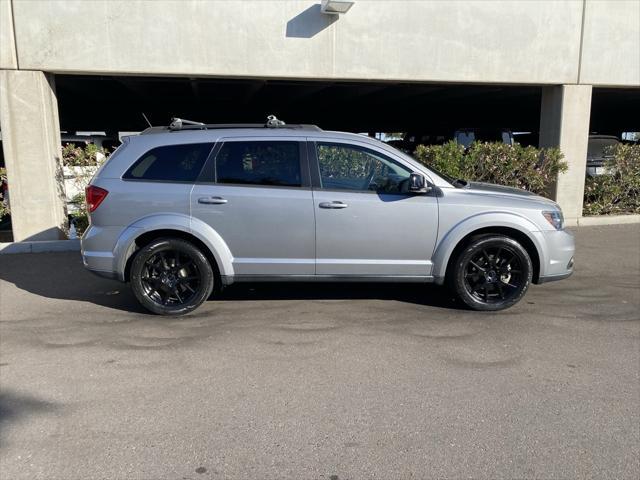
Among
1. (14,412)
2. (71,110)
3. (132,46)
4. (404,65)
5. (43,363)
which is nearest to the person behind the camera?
(14,412)

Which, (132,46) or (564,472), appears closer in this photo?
(564,472)

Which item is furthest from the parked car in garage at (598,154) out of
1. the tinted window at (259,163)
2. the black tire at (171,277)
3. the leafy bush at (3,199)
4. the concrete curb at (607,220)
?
the leafy bush at (3,199)

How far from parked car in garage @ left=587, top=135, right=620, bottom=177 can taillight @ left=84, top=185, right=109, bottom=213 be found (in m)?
9.88

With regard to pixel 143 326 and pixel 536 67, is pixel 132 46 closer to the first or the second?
pixel 143 326

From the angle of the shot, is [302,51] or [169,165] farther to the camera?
[302,51]

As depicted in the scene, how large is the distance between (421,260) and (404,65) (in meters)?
4.93

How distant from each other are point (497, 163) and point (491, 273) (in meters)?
4.66

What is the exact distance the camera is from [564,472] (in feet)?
9.29

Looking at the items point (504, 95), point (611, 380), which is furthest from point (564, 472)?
point (504, 95)

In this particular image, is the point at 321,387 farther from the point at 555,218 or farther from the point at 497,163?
the point at 497,163

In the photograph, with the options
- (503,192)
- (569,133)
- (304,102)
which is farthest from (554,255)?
(304,102)

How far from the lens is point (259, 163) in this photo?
17.3 ft

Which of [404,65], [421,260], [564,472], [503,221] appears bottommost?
[564,472]

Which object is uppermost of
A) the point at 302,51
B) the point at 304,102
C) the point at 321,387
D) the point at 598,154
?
the point at 304,102
